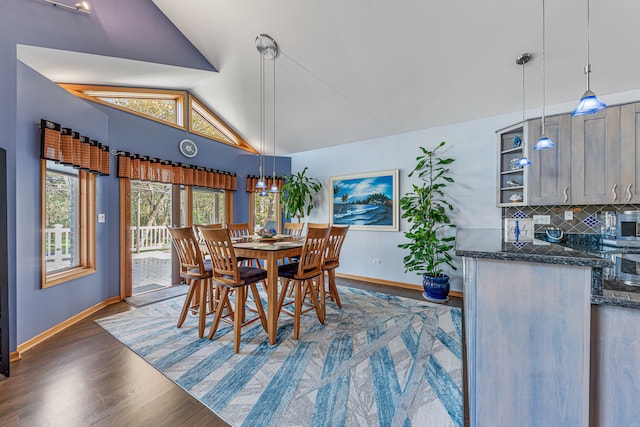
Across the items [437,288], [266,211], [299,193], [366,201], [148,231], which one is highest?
[299,193]

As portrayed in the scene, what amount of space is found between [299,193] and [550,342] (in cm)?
409

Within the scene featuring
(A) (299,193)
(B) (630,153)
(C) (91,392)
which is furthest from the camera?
A: (A) (299,193)

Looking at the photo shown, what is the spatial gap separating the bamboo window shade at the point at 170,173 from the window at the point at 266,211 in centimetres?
62

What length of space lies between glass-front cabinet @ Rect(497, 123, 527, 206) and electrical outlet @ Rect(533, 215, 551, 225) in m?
0.37

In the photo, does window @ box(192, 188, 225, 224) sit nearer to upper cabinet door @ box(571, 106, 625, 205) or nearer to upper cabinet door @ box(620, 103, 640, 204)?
upper cabinet door @ box(571, 106, 625, 205)

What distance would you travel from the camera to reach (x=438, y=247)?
3527 millimetres

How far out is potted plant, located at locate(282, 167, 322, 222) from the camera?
4.81 m

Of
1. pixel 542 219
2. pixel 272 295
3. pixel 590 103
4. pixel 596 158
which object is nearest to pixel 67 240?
pixel 272 295

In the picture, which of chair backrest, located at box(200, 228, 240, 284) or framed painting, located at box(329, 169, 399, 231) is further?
framed painting, located at box(329, 169, 399, 231)

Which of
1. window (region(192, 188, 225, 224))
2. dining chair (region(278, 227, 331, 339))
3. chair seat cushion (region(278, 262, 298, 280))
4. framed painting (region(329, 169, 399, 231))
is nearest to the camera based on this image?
dining chair (region(278, 227, 331, 339))

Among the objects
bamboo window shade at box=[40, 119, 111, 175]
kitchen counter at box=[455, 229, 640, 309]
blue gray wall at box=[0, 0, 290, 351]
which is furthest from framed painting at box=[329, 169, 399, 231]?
bamboo window shade at box=[40, 119, 111, 175]

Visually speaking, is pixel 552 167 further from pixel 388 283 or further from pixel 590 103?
pixel 388 283

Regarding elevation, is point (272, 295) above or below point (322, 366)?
above

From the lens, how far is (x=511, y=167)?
10.6 feet
